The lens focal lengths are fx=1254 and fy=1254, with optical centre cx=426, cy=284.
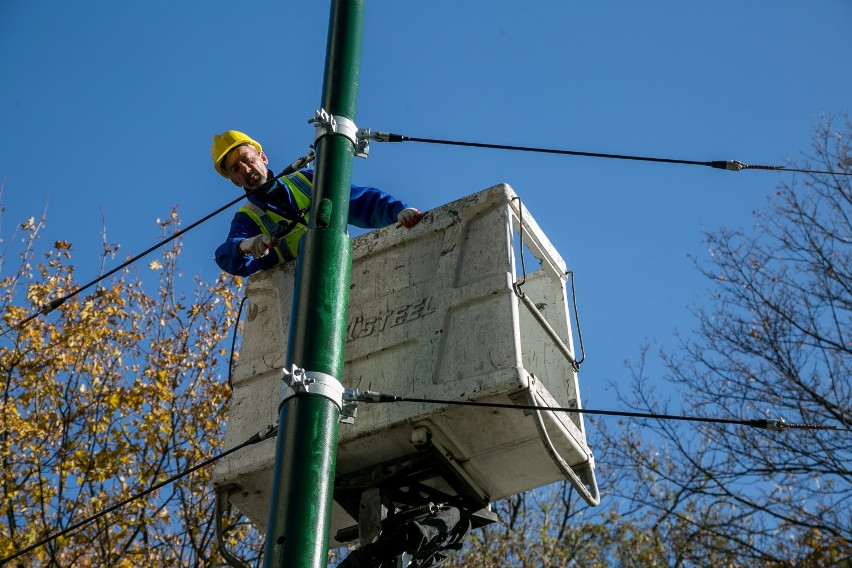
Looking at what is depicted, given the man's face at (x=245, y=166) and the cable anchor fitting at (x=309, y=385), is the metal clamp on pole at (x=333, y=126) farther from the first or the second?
the man's face at (x=245, y=166)

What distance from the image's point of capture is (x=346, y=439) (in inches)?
225

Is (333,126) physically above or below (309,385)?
above

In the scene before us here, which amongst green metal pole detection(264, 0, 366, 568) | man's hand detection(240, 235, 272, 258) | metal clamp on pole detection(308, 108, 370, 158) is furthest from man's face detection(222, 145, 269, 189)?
metal clamp on pole detection(308, 108, 370, 158)

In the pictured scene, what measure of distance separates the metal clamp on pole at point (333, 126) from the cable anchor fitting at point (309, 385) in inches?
48.2

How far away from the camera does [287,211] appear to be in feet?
23.0

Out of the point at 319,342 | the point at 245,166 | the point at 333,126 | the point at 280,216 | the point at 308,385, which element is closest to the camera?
the point at 308,385

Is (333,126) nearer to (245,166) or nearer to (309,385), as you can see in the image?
(309,385)

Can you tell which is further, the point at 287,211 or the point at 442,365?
the point at 287,211

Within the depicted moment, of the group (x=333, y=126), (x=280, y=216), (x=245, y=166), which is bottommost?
(x=333, y=126)

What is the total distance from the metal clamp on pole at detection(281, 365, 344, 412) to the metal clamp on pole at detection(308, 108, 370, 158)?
48.3 inches

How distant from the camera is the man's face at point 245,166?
7109 millimetres

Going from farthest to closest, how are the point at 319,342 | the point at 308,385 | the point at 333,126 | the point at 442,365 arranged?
the point at 442,365 → the point at 333,126 → the point at 319,342 → the point at 308,385

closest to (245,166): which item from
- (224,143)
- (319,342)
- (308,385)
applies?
(224,143)

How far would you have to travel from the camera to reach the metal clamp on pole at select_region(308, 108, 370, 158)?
5145 mm
